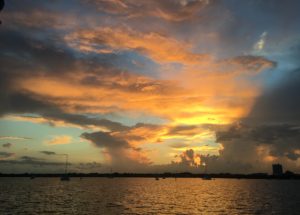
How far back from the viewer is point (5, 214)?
73.2m

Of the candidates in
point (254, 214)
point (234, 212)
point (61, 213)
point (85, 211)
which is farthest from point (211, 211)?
point (61, 213)

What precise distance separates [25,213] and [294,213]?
60601 millimetres

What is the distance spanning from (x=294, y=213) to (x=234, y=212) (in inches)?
536

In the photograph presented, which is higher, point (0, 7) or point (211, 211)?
point (0, 7)

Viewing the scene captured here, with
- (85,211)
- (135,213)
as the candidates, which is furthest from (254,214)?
(85,211)

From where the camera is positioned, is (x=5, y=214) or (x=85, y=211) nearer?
(x=5, y=214)

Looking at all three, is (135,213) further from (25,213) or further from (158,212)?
(25,213)

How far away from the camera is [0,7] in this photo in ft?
61.6

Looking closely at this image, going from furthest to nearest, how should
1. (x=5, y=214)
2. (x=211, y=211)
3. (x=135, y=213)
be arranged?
(x=211, y=211) < (x=135, y=213) < (x=5, y=214)

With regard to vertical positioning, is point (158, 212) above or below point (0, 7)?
below

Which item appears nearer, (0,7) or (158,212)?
(0,7)

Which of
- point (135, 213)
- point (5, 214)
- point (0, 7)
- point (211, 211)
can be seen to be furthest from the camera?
point (211, 211)

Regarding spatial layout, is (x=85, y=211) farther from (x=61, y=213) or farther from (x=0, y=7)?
(x=0, y=7)

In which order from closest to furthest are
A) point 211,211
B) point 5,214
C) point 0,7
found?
point 0,7 → point 5,214 → point 211,211
